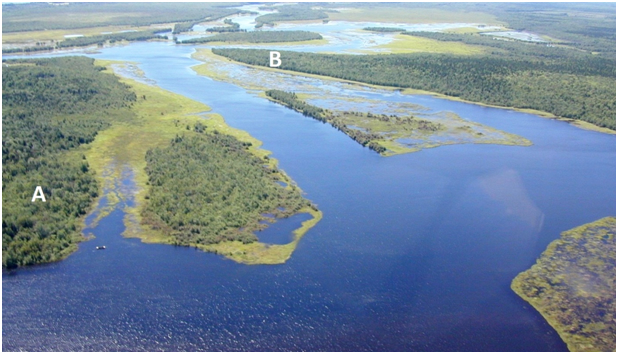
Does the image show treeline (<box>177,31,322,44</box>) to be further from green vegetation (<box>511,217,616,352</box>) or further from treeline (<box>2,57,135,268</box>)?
green vegetation (<box>511,217,616,352</box>)

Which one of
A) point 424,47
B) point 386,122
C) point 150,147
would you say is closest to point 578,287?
point 386,122

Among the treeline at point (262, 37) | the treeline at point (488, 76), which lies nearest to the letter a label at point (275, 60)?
the treeline at point (488, 76)

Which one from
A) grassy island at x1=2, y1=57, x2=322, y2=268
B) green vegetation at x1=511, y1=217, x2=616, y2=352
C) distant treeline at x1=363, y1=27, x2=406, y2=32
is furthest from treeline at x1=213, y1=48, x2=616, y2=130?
distant treeline at x1=363, y1=27, x2=406, y2=32

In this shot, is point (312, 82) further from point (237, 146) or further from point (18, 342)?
point (18, 342)

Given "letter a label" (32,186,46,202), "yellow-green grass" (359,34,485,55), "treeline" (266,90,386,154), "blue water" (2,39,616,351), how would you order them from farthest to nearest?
1. "yellow-green grass" (359,34,485,55)
2. "treeline" (266,90,386,154)
3. "letter a label" (32,186,46,202)
4. "blue water" (2,39,616,351)

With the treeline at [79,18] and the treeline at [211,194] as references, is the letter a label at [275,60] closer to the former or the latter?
the treeline at [211,194]
